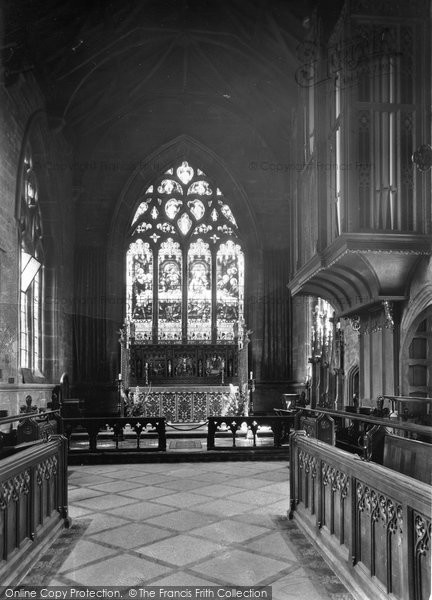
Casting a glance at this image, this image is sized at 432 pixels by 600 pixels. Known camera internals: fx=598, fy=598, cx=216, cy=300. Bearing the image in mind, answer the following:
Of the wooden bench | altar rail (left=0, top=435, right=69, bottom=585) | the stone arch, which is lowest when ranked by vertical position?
altar rail (left=0, top=435, right=69, bottom=585)

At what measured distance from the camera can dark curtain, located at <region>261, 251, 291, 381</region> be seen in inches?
572

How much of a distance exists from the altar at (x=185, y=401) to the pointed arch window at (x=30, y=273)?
2.44 meters

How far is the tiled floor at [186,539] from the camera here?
3656 millimetres

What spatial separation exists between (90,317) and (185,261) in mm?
2769

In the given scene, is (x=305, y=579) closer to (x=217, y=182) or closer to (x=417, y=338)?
(x=417, y=338)

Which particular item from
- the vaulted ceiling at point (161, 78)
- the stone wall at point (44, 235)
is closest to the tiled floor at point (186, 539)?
the stone wall at point (44, 235)

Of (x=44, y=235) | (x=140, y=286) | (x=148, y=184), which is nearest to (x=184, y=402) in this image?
(x=140, y=286)

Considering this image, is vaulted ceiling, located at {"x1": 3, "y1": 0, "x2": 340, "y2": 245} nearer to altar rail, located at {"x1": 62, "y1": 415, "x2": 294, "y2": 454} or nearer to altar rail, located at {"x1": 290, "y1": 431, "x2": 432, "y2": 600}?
altar rail, located at {"x1": 62, "y1": 415, "x2": 294, "y2": 454}

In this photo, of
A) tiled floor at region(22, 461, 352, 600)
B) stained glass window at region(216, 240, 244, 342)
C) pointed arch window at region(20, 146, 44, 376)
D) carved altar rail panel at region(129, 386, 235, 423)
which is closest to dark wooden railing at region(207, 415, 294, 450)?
tiled floor at region(22, 461, 352, 600)

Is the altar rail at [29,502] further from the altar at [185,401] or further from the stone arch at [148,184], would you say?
the stone arch at [148,184]

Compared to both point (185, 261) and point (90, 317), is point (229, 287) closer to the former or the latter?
point (185, 261)

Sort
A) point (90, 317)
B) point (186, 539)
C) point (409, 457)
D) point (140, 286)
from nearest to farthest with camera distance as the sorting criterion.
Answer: point (409, 457)
point (186, 539)
point (90, 317)
point (140, 286)

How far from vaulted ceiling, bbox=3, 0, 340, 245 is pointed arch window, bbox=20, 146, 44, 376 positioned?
4.12 feet

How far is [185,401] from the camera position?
13477 millimetres
